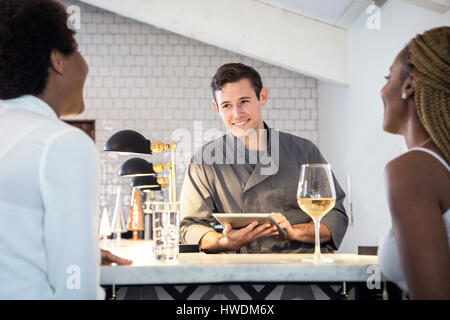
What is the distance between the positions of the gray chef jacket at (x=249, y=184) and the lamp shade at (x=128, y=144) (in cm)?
72

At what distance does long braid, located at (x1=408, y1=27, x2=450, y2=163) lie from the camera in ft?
4.17

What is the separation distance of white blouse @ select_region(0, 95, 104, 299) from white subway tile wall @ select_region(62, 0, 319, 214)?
6492mm

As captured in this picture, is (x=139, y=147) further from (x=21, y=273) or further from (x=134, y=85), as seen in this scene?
(x=134, y=85)

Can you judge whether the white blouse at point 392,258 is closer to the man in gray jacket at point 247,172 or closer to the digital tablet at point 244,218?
the digital tablet at point 244,218

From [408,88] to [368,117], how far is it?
4.18m

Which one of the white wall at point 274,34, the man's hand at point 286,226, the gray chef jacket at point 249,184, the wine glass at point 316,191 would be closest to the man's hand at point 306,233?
the man's hand at point 286,226

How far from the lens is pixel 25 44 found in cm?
127

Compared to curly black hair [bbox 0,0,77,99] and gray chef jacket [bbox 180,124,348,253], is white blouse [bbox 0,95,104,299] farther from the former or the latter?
gray chef jacket [bbox 180,124,348,253]

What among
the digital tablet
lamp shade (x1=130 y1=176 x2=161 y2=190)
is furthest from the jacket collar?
lamp shade (x1=130 y1=176 x2=161 y2=190)

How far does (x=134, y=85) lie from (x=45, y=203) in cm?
678

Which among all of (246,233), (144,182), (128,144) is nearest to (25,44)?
(246,233)

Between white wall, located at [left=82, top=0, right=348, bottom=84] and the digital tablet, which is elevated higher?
white wall, located at [left=82, top=0, right=348, bottom=84]

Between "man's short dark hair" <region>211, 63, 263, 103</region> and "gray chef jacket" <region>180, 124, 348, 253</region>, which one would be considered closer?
"gray chef jacket" <region>180, 124, 348, 253</region>

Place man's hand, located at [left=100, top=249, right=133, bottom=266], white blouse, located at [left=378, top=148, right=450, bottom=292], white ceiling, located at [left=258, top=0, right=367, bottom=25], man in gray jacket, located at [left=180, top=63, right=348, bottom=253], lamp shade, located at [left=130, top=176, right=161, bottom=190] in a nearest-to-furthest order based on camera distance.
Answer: white blouse, located at [left=378, top=148, right=450, bottom=292]
man's hand, located at [left=100, top=249, right=133, bottom=266]
man in gray jacket, located at [left=180, top=63, right=348, bottom=253]
lamp shade, located at [left=130, top=176, right=161, bottom=190]
white ceiling, located at [left=258, top=0, right=367, bottom=25]
